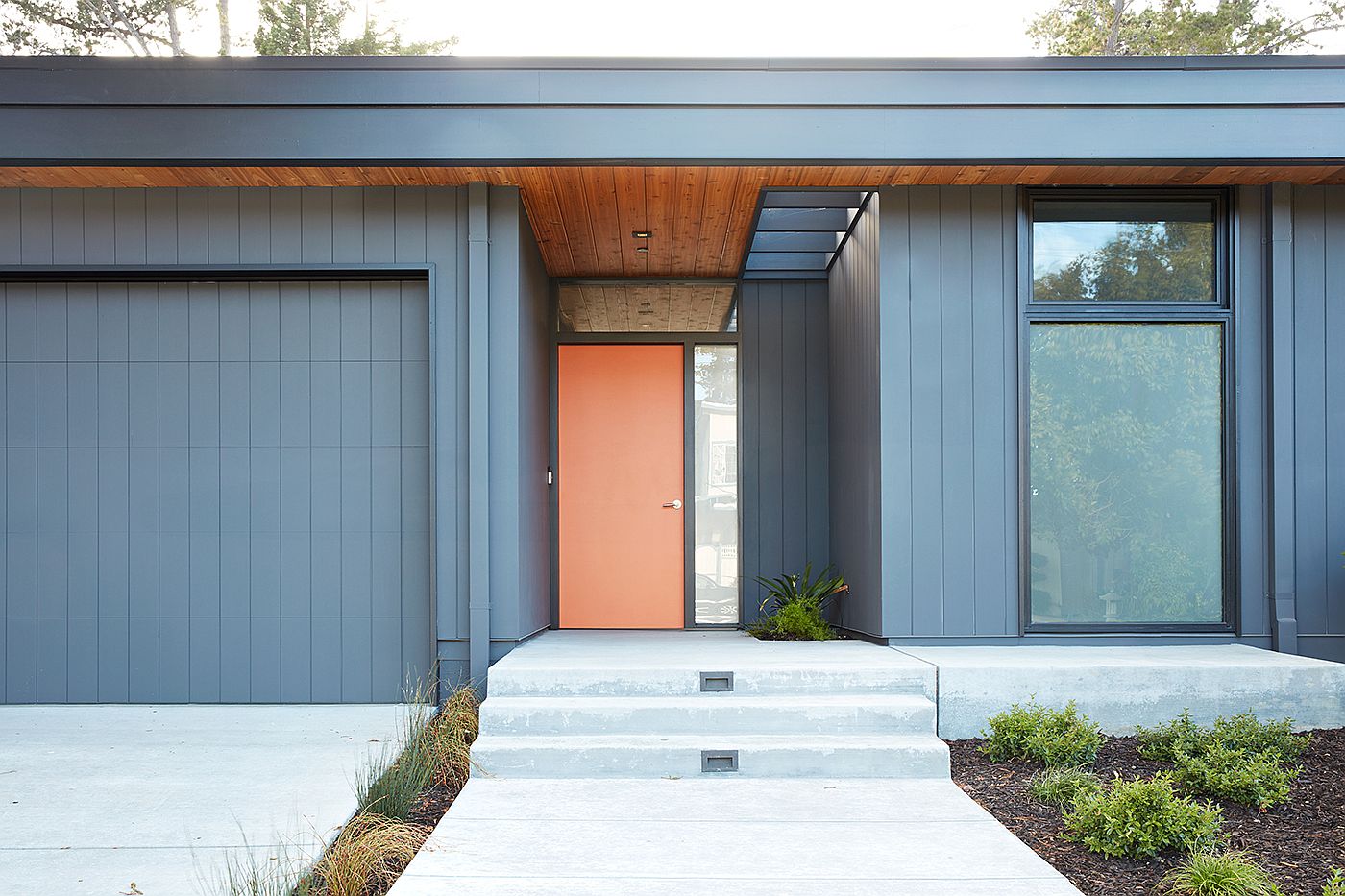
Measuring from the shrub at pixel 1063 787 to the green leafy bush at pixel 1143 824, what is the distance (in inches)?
12.1

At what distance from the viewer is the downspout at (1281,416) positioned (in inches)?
190

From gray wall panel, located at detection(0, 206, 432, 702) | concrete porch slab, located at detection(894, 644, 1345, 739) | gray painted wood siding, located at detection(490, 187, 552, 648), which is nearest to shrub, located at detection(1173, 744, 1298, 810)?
concrete porch slab, located at detection(894, 644, 1345, 739)

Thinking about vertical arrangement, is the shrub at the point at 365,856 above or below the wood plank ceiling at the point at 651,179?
below

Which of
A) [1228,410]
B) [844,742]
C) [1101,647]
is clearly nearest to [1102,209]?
[1228,410]

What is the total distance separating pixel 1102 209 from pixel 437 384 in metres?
3.60

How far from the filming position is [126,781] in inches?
143

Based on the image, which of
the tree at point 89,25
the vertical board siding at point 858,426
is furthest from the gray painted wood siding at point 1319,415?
the tree at point 89,25

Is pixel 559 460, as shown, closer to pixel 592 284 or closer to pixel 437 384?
pixel 592 284

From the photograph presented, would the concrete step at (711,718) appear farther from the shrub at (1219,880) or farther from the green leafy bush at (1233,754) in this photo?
the shrub at (1219,880)

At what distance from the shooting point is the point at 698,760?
12.3ft

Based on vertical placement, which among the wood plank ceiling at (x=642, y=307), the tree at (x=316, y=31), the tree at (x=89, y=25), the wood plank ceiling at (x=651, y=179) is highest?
the tree at (x=316, y=31)

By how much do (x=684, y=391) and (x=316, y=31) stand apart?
8.49 metres

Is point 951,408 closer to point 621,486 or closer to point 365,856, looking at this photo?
point 621,486

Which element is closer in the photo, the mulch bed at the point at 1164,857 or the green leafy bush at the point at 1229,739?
the mulch bed at the point at 1164,857
